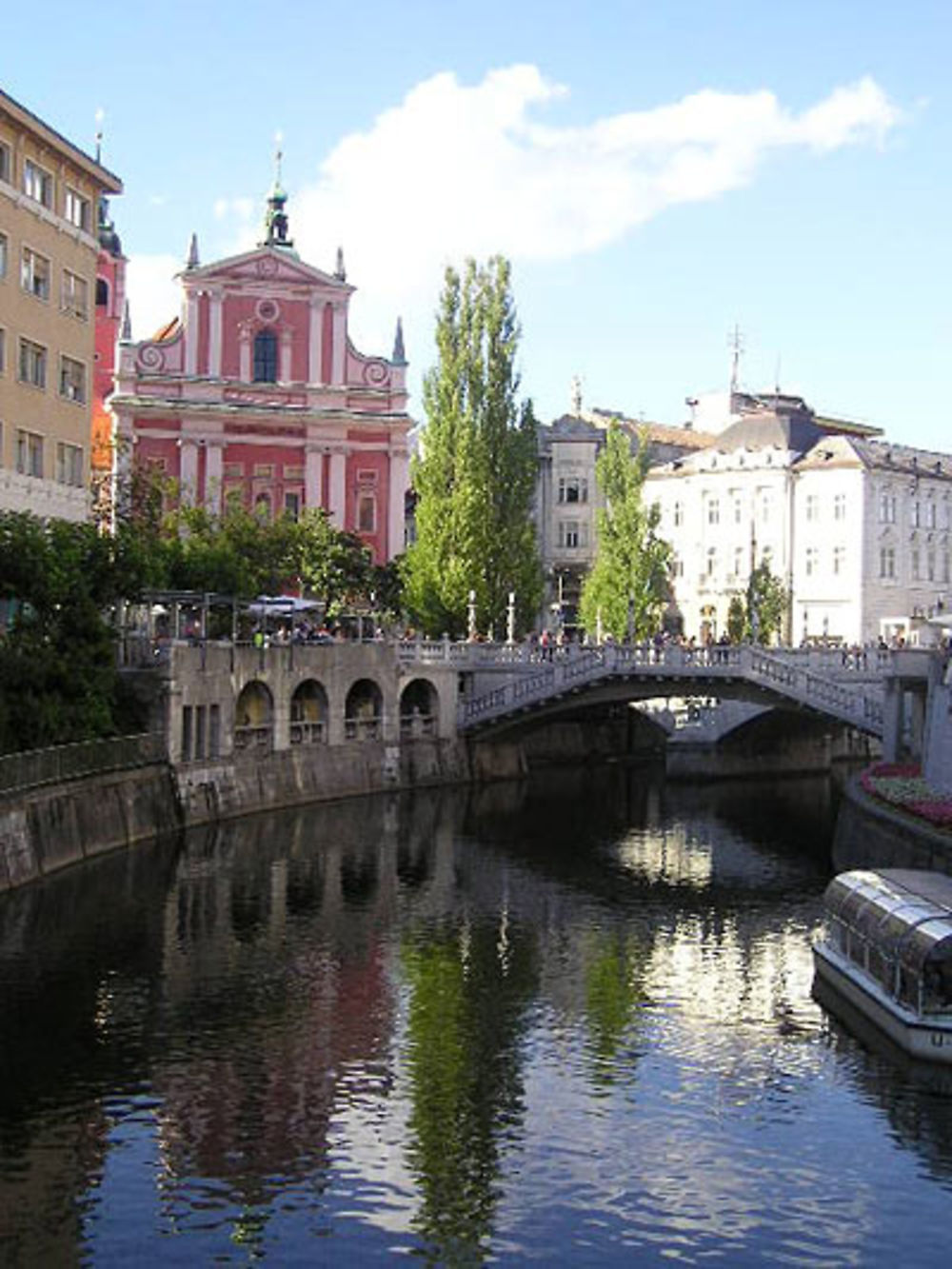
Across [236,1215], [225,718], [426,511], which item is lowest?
[236,1215]

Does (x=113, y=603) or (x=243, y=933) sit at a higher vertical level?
(x=113, y=603)

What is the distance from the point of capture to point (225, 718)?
79.4 meters

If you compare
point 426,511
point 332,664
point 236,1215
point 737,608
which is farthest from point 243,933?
point 737,608

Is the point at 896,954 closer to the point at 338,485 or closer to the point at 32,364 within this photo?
the point at 32,364

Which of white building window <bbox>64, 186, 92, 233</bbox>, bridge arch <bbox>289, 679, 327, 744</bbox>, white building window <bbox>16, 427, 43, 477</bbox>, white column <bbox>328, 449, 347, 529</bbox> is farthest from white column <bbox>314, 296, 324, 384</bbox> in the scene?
white building window <bbox>16, 427, 43, 477</bbox>

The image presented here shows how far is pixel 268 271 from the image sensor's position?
121 meters

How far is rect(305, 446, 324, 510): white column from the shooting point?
122m

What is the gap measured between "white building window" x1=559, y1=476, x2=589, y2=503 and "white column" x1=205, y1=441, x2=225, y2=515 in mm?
35599

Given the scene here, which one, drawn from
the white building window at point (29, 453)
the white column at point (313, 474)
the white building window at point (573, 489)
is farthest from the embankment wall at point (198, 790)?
the white building window at point (573, 489)

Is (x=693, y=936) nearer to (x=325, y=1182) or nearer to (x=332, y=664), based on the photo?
(x=325, y=1182)

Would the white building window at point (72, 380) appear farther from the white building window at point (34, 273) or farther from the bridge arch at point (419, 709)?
the bridge arch at point (419, 709)

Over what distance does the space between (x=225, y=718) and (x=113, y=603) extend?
332 inches

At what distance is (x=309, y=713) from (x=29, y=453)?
1944 cm

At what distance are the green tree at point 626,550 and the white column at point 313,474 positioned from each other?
58.5 ft
